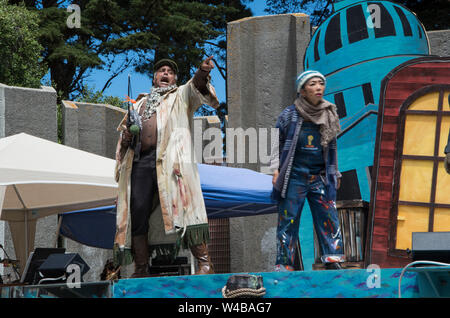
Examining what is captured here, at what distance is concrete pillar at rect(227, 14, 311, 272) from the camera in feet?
28.3

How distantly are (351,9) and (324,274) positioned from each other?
4.53 m

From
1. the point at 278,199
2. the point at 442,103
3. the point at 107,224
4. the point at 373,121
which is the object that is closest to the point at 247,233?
the point at 107,224

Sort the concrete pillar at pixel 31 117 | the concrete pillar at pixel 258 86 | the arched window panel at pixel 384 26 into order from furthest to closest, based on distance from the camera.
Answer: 1. the concrete pillar at pixel 31 117
2. the concrete pillar at pixel 258 86
3. the arched window panel at pixel 384 26

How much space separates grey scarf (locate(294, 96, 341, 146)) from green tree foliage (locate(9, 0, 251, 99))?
52.9ft

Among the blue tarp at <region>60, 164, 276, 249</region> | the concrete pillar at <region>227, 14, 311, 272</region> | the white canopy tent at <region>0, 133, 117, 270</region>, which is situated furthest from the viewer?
the concrete pillar at <region>227, 14, 311, 272</region>

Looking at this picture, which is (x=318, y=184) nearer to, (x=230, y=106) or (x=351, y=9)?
(x=351, y=9)

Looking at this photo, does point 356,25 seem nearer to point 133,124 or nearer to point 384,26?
point 384,26

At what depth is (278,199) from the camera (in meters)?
4.53

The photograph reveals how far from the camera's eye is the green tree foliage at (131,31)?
20.4 metres

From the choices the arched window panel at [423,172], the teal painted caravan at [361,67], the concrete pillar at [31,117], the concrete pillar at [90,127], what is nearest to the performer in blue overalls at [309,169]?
the arched window panel at [423,172]

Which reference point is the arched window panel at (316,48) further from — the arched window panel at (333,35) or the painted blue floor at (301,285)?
the painted blue floor at (301,285)

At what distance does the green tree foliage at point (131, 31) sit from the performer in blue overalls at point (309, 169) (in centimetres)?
1613

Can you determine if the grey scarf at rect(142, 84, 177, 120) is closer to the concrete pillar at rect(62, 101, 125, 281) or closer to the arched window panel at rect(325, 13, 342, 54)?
the arched window panel at rect(325, 13, 342, 54)

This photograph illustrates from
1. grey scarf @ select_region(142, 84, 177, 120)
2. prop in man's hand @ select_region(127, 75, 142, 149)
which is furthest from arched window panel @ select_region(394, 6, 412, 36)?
prop in man's hand @ select_region(127, 75, 142, 149)
